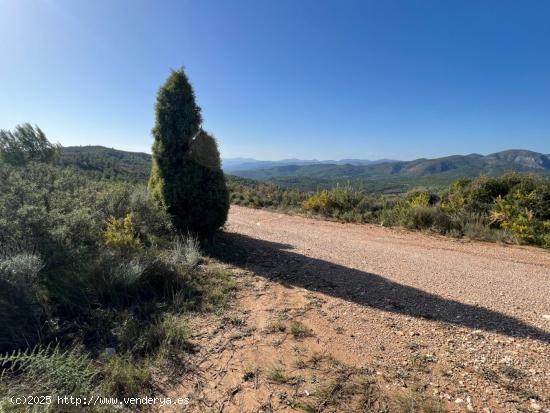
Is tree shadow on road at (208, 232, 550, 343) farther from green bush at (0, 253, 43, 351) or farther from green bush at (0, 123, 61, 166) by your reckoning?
green bush at (0, 123, 61, 166)

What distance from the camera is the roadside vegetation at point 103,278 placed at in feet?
7.88

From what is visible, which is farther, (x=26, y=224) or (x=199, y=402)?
(x=26, y=224)

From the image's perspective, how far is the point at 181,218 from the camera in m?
6.18

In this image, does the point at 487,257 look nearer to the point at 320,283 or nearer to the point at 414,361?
the point at 320,283

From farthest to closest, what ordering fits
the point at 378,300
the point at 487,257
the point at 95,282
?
the point at 487,257 < the point at 378,300 < the point at 95,282

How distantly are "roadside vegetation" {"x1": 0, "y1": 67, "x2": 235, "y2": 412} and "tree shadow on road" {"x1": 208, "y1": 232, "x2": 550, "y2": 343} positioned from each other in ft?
2.73

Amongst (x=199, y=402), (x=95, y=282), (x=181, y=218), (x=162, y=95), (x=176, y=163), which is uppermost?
(x=162, y=95)

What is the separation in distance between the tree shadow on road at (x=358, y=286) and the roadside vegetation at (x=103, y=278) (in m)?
0.83

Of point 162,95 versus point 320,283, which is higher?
point 162,95

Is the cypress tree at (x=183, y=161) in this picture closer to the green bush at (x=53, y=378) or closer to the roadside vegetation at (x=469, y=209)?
the green bush at (x=53, y=378)

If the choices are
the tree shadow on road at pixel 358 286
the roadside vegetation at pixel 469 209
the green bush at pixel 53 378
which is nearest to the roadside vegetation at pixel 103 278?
the green bush at pixel 53 378

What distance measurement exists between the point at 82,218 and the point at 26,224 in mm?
653

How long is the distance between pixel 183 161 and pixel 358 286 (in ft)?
14.3

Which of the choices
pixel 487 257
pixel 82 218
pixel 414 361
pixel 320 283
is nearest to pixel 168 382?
pixel 414 361
